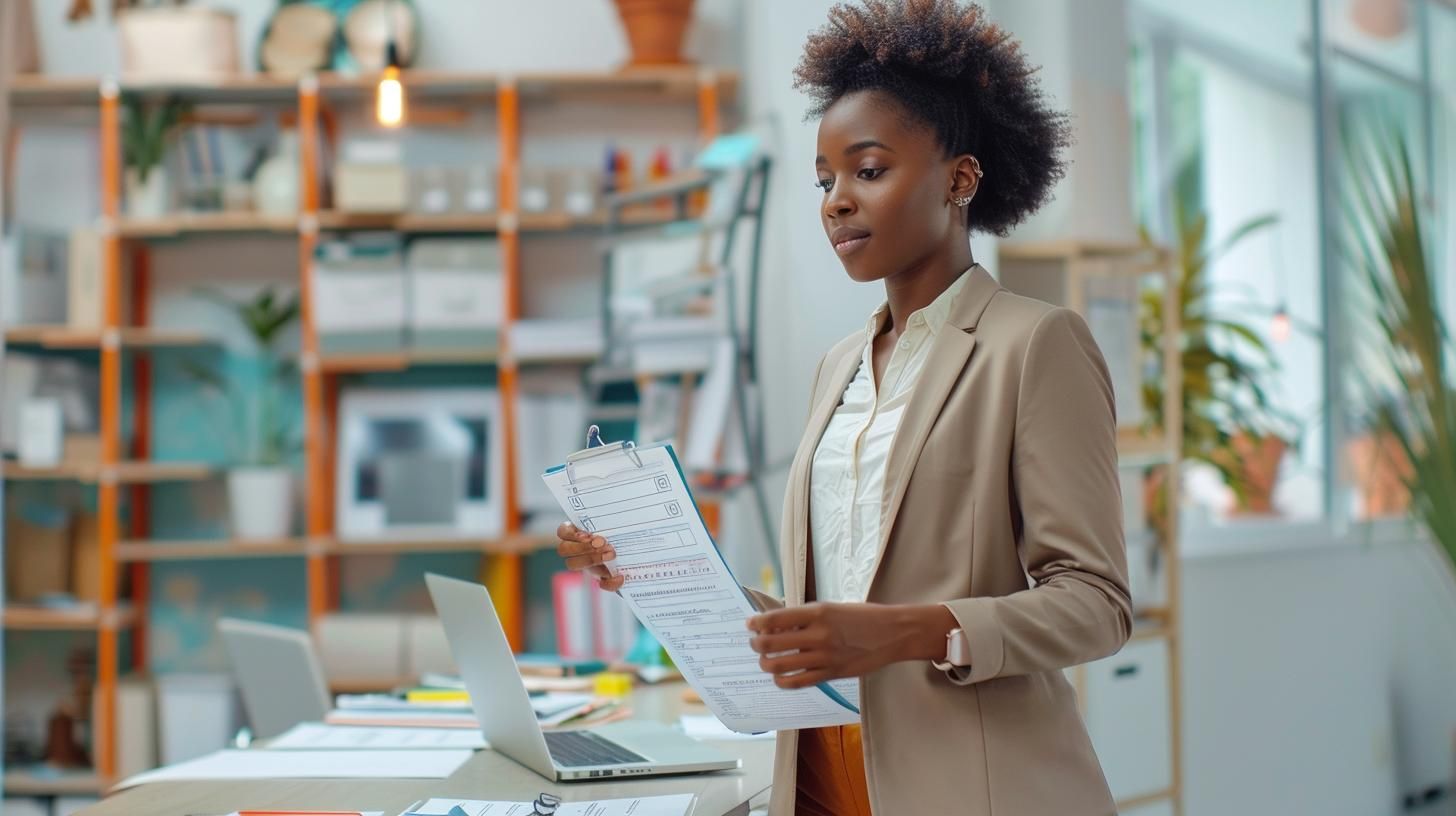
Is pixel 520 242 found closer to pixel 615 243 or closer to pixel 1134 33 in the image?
pixel 615 243

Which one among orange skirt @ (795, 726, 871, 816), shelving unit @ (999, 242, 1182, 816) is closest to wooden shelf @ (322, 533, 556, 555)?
Result: shelving unit @ (999, 242, 1182, 816)

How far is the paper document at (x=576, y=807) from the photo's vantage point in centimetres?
142

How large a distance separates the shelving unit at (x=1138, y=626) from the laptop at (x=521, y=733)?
4.74 feet

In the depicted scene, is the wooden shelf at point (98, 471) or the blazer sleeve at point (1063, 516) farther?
the wooden shelf at point (98, 471)

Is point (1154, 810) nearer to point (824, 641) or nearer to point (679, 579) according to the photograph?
point (679, 579)

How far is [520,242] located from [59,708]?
2.01 m

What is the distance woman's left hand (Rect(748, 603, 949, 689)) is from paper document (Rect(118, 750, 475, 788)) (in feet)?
2.67

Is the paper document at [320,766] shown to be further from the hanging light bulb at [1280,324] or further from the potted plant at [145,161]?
the hanging light bulb at [1280,324]

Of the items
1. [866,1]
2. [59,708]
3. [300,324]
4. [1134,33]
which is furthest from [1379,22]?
[59,708]

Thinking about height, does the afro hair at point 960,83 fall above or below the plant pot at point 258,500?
above

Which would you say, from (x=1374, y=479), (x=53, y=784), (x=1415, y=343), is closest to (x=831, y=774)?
(x=1415, y=343)

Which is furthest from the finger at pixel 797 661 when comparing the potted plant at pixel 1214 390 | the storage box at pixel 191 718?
the storage box at pixel 191 718

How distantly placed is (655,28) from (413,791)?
304 centimetres

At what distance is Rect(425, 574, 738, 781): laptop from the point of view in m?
1.61
